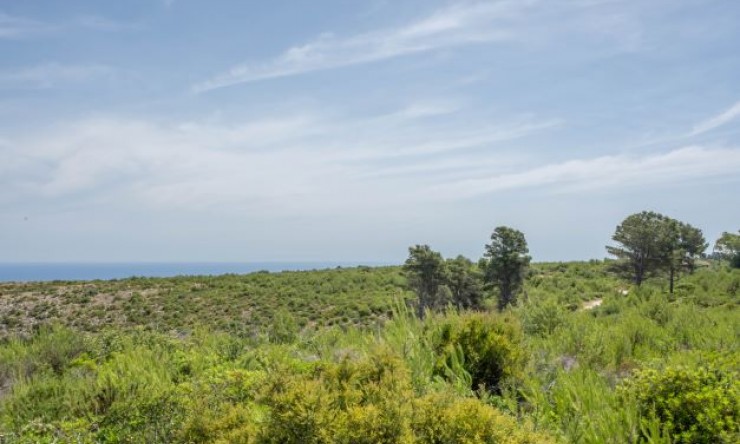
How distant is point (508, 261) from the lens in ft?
76.6

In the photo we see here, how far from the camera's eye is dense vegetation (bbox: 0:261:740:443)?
296cm

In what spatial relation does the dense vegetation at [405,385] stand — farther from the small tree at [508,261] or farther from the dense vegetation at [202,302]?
the dense vegetation at [202,302]

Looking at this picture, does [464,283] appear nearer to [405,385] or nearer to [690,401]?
[690,401]

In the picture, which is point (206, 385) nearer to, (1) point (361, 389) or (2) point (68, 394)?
(2) point (68, 394)

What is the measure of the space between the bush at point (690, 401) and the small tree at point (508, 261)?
18948 mm

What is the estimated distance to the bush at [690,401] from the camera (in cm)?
396

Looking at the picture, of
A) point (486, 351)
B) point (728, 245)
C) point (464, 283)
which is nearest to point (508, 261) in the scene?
point (464, 283)

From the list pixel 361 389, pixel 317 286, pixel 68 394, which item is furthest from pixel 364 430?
pixel 317 286

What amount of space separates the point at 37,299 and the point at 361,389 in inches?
1495

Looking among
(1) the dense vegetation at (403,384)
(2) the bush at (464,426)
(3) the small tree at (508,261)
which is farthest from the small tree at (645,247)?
(2) the bush at (464,426)

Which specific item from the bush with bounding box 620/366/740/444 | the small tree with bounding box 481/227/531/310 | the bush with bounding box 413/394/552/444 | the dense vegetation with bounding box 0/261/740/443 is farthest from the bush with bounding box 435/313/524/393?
the small tree with bounding box 481/227/531/310

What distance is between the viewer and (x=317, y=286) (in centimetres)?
3884

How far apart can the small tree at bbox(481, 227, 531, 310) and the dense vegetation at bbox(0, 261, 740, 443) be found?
11252 mm

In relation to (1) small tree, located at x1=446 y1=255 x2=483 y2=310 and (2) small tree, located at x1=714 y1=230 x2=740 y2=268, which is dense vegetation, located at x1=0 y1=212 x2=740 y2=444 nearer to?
(1) small tree, located at x1=446 y1=255 x2=483 y2=310
